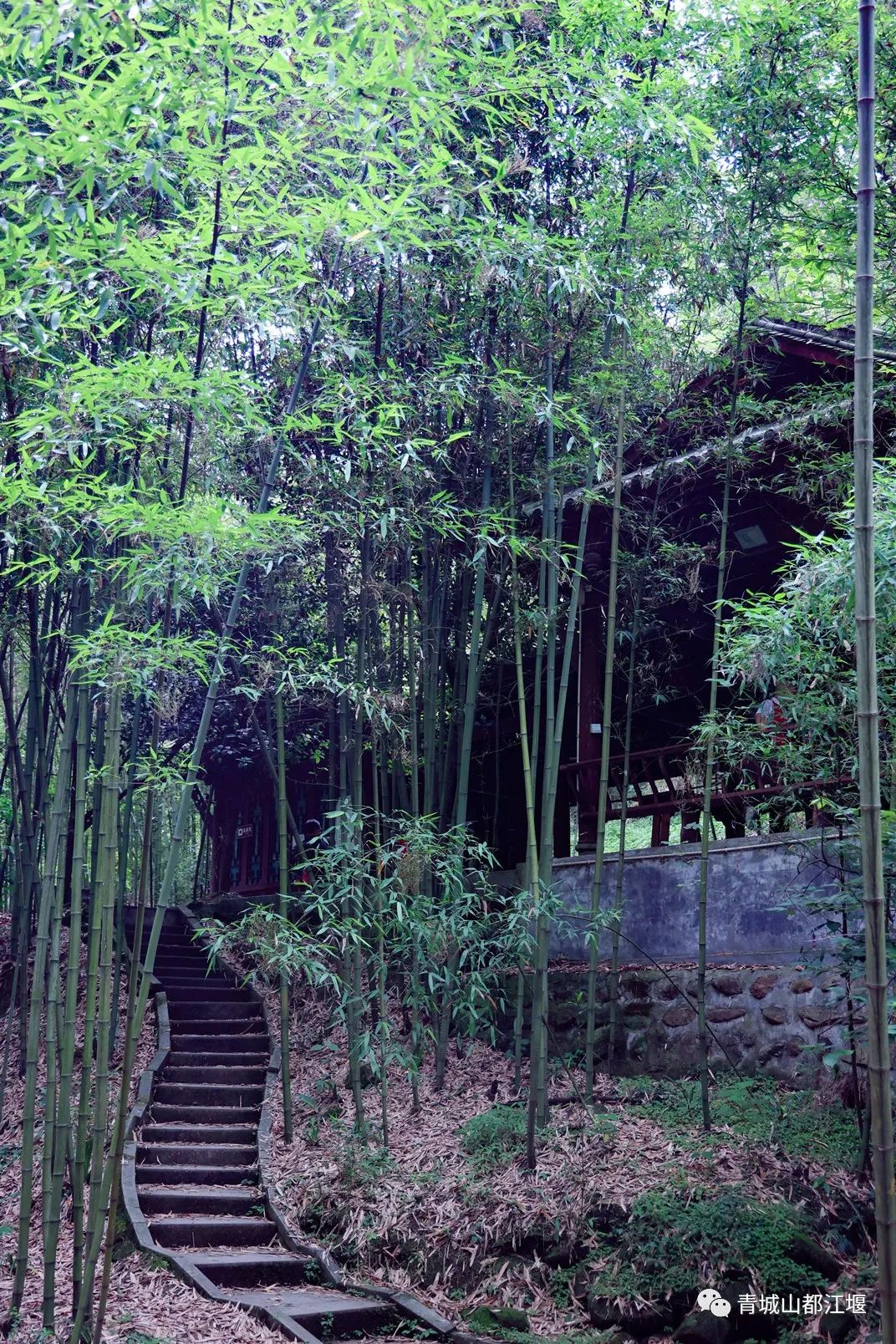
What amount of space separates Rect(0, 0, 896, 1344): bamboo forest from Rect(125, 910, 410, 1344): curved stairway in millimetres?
26

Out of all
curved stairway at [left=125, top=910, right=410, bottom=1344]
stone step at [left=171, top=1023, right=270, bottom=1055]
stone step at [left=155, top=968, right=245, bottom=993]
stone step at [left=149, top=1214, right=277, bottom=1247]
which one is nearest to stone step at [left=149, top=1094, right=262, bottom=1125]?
curved stairway at [left=125, top=910, right=410, bottom=1344]

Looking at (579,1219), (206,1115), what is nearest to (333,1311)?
(579,1219)

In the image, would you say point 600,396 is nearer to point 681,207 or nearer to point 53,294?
point 681,207

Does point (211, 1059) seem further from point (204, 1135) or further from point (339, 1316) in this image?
point (339, 1316)

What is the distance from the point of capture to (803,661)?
403 cm

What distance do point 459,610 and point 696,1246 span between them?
11.6 ft

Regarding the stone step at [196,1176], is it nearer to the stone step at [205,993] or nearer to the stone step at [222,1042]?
the stone step at [222,1042]

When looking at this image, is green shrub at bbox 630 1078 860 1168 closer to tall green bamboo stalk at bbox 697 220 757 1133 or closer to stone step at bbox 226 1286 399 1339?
tall green bamboo stalk at bbox 697 220 757 1133

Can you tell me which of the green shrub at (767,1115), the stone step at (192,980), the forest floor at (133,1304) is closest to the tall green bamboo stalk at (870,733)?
the green shrub at (767,1115)

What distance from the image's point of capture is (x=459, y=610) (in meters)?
6.42

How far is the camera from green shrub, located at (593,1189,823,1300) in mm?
3855

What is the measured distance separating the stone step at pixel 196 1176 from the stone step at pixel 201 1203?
259 mm

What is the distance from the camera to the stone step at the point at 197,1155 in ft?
19.1

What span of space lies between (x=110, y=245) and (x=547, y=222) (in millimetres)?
2587
